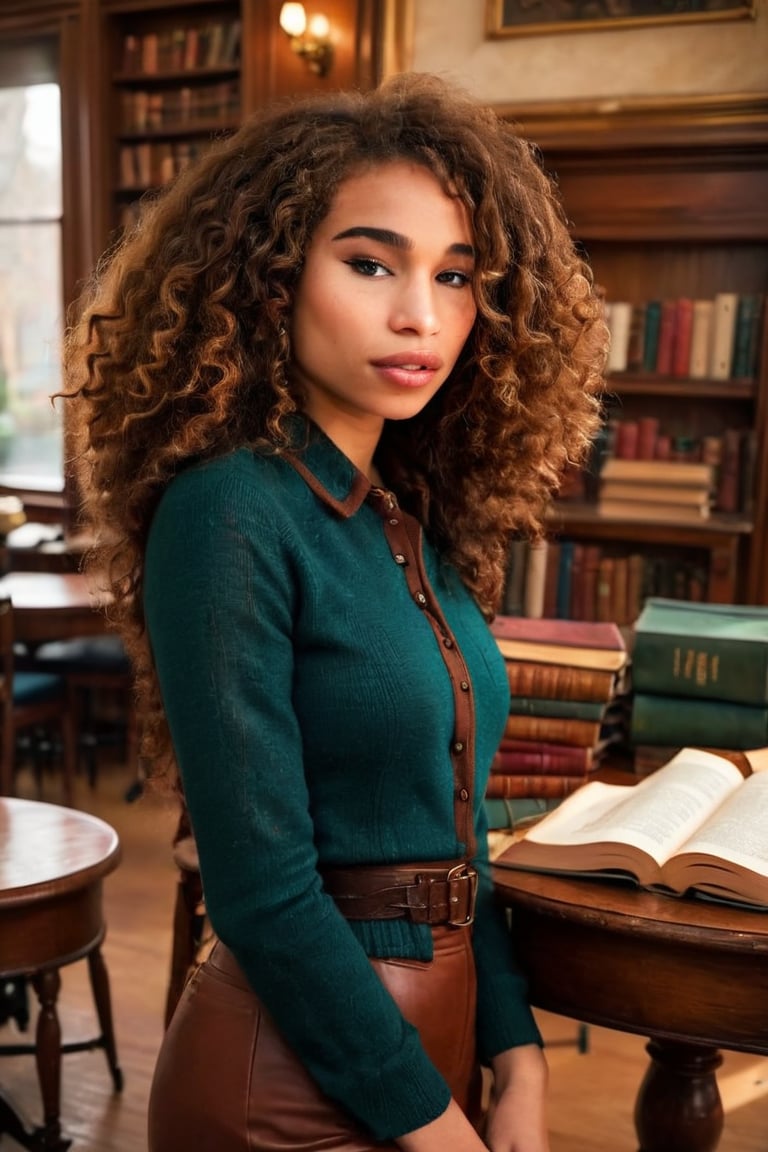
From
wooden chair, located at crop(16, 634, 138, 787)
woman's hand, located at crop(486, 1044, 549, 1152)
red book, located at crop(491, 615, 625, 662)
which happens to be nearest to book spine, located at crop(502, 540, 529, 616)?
wooden chair, located at crop(16, 634, 138, 787)

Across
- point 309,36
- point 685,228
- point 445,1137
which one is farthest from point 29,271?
point 445,1137

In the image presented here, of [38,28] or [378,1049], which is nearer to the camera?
[378,1049]

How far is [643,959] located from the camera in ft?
4.49

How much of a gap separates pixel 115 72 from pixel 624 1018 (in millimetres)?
5525

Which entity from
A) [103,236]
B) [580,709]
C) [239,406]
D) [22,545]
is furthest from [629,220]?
[239,406]

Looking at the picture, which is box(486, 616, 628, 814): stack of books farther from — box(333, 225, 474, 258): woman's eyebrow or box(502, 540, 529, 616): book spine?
box(502, 540, 529, 616): book spine

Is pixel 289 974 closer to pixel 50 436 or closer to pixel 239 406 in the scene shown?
pixel 239 406

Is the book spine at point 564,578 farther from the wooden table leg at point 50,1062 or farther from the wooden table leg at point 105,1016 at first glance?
the wooden table leg at point 50,1062

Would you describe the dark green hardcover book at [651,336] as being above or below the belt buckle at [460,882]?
above

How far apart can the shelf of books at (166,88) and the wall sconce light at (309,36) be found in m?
0.55

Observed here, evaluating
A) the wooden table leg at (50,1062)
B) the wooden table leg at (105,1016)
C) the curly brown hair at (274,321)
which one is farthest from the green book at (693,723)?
the wooden table leg at (105,1016)

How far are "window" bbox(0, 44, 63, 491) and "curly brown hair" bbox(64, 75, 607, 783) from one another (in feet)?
17.1

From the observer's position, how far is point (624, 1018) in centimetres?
139

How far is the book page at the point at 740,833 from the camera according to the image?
1345mm
